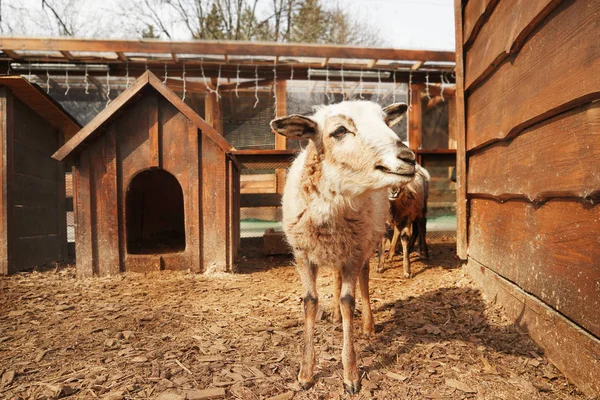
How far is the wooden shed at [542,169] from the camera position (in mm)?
2346

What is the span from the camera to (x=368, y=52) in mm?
8500

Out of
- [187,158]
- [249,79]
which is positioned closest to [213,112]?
[249,79]

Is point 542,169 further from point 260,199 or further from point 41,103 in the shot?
point 41,103

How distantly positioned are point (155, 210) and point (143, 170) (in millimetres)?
2778

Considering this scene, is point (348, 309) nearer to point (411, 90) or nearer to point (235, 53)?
point (235, 53)

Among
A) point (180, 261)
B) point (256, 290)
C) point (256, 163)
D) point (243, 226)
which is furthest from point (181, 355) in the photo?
point (243, 226)

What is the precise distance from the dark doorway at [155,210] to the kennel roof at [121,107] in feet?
7.43

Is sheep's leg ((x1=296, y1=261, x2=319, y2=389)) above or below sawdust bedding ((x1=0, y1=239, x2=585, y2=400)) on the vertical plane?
above

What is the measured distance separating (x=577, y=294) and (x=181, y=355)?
3.11 metres

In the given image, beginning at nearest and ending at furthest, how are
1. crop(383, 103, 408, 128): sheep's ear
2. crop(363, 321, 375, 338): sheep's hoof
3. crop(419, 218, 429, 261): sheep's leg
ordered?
1. crop(383, 103, 408, 128): sheep's ear
2. crop(363, 321, 375, 338): sheep's hoof
3. crop(419, 218, 429, 261): sheep's leg

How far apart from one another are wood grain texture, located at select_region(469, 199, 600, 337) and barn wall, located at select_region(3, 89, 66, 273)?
22.9 feet

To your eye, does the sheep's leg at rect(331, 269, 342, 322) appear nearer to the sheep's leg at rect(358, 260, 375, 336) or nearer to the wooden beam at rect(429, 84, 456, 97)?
the sheep's leg at rect(358, 260, 375, 336)

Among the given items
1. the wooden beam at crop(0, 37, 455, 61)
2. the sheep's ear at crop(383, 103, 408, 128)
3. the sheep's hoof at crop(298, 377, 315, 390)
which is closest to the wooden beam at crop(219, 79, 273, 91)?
the wooden beam at crop(0, 37, 455, 61)

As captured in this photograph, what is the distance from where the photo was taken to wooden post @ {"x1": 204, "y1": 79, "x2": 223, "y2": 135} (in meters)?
9.23
